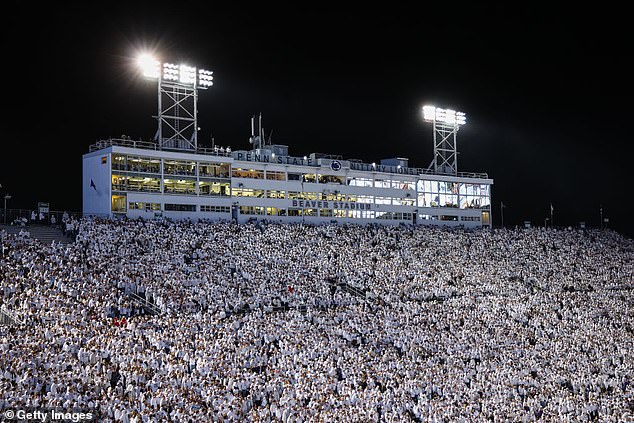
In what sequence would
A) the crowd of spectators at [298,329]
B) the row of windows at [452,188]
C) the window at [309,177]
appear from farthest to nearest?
the row of windows at [452,188]
the window at [309,177]
the crowd of spectators at [298,329]

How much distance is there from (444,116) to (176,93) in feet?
89.1

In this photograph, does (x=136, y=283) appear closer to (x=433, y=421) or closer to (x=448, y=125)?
(x=433, y=421)

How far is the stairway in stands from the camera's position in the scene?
120 feet

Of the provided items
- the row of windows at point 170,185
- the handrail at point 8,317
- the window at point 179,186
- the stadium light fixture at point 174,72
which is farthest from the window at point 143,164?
the handrail at point 8,317

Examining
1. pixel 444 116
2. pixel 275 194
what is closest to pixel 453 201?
pixel 444 116

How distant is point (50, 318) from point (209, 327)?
6147mm

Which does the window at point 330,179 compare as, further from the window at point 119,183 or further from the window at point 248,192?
the window at point 119,183

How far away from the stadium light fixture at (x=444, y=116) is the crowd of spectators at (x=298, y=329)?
17.5 meters

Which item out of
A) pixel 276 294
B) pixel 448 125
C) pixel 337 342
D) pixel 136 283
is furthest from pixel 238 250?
pixel 448 125

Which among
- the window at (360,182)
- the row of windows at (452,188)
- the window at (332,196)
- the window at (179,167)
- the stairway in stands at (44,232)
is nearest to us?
the stairway in stands at (44,232)

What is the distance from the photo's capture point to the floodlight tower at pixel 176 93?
46.4 m

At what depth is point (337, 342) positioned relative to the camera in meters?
30.0

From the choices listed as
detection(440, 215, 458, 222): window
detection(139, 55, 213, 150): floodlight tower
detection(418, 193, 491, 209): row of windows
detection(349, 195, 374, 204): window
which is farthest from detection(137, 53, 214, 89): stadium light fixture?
detection(440, 215, 458, 222): window

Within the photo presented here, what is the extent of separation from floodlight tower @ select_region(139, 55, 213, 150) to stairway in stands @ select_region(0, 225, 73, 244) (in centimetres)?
1030
